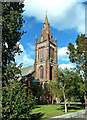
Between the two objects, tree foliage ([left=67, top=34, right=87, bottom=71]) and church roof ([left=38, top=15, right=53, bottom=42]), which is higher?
church roof ([left=38, top=15, right=53, bottom=42])

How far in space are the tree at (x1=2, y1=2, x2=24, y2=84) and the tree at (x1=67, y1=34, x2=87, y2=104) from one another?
40.2 feet

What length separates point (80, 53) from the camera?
17688 millimetres

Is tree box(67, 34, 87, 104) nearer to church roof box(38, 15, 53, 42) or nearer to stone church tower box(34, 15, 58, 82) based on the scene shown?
stone church tower box(34, 15, 58, 82)

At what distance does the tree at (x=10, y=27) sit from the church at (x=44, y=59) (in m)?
24.8

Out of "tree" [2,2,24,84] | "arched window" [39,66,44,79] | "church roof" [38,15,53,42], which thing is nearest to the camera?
"tree" [2,2,24,84]

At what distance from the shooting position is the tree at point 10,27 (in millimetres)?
6149

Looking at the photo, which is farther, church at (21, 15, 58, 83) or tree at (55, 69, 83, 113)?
church at (21, 15, 58, 83)

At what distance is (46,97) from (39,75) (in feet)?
24.3

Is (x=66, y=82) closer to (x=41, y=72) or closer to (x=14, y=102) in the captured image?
(x=14, y=102)

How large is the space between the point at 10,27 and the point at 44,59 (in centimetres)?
2766

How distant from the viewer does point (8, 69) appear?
219 inches

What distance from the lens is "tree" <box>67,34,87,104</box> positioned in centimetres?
1702

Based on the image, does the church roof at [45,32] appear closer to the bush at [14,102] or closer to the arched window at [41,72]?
the arched window at [41,72]

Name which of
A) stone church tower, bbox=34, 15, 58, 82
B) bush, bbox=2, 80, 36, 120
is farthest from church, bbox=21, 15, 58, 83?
bush, bbox=2, 80, 36, 120
